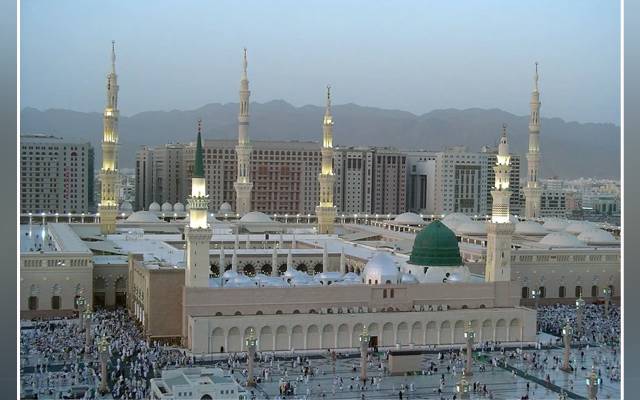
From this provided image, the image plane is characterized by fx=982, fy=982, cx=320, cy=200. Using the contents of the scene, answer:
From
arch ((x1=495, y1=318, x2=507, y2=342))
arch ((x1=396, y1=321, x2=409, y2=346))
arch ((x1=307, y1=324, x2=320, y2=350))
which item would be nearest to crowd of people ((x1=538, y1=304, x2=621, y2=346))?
arch ((x1=495, y1=318, x2=507, y2=342))

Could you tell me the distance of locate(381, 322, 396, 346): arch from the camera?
50.6 ft

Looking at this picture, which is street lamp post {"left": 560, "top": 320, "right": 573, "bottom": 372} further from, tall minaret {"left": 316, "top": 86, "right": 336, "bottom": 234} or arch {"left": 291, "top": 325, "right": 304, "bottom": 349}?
tall minaret {"left": 316, "top": 86, "right": 336, "bottom": 234}

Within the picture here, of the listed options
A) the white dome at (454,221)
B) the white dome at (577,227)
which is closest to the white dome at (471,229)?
the white dome at (454,221)

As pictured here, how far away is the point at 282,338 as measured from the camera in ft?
49.2

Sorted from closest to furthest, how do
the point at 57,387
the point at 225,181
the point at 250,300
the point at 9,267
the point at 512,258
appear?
the point at 57,387 → the point at 9,267 → the point at 250,300 → the point at 512,258 → the point at 225,181

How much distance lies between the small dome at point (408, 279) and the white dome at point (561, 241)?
631 centimetres

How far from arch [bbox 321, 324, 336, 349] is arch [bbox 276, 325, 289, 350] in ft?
1.92

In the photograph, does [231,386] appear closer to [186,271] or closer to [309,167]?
[186,271]

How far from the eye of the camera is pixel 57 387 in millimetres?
12805

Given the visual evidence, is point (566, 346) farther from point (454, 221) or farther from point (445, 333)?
point (454, 221)

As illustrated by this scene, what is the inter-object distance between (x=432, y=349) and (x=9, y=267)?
21.4ft

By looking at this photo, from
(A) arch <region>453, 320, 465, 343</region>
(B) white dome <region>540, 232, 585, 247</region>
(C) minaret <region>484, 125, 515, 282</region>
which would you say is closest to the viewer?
(A) arch <region>453, 320, 465, 343</region>

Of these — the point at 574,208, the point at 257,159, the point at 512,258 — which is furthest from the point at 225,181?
the point at 512,258

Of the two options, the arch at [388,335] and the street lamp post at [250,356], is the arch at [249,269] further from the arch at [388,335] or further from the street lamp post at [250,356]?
the street lamp post at [250,356]
